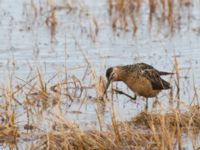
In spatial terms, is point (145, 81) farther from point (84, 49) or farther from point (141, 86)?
point (84, 49)

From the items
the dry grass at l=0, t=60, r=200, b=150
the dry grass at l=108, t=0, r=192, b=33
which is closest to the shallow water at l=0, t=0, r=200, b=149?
the dry grass at l=108, t=0, r=192, b=33

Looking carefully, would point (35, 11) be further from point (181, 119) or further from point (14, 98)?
point (181, 119)

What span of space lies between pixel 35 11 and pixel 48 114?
6103 mm

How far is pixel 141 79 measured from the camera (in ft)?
28.5

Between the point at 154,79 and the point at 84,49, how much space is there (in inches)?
122

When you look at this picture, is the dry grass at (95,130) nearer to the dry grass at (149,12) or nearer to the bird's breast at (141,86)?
the bird's breast at (141,86)

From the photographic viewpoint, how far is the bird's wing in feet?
28.3

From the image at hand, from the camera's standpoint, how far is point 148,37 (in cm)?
1255

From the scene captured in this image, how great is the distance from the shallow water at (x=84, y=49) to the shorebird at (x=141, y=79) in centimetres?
20

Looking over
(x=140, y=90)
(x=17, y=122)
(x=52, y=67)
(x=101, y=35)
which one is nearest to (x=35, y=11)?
(x=101, y=35)

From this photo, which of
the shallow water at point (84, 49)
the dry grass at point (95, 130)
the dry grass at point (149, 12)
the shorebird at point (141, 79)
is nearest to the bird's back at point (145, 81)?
the shorebird at point (141, 79)

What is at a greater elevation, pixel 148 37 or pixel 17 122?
pixel 148 37

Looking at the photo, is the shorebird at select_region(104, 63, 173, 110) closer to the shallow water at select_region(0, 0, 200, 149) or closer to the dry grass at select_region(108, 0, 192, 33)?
the shallow water at select_region(0, 0, 200, 149)

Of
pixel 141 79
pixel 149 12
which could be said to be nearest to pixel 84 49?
pixel 141 79
